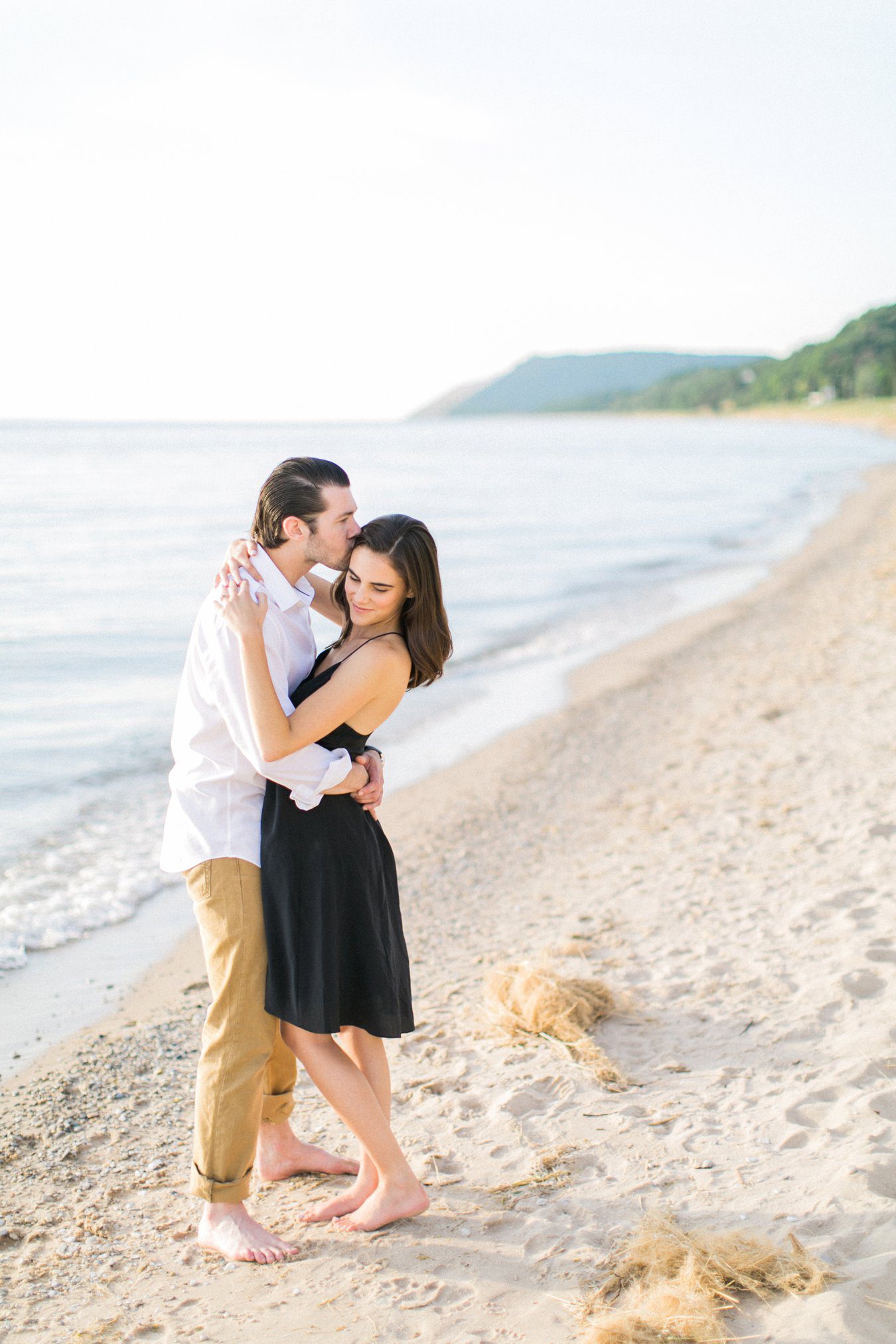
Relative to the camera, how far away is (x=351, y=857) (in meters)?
2.99

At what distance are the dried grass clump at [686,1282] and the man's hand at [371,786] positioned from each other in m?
1.40

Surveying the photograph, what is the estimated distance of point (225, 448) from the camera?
8525 cm

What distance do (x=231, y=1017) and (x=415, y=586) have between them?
52.0 inches

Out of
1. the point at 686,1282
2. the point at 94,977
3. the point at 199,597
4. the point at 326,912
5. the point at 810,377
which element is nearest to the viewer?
the point at 686,1282

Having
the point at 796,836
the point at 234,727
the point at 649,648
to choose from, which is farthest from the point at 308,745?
the point at 649,648

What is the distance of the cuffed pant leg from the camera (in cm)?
291

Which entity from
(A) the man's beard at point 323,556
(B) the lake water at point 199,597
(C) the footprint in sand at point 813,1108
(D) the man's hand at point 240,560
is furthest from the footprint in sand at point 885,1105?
(B) the lake water at point 199,597

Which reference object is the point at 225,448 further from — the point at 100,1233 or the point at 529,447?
the point at 100,1233

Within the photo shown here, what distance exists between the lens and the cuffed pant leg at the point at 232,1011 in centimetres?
291

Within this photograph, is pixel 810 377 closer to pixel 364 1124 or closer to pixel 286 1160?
pixel 286 1160

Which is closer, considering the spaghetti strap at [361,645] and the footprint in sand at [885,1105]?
the spaghetti strap at [361,645]

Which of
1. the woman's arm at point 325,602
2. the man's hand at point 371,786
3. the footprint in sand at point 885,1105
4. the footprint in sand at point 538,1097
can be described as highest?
the woman's arm at point 325,602

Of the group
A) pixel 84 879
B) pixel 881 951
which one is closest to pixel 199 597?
pixel 84 879

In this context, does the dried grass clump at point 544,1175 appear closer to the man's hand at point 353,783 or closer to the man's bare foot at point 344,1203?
the man's bare foot at point 344,1203
